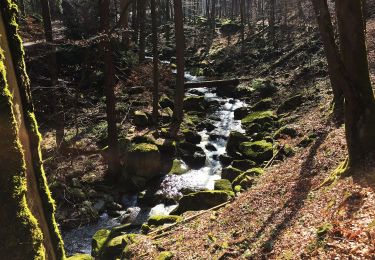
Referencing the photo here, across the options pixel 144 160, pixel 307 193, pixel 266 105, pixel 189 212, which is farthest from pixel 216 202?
pixel 266 105

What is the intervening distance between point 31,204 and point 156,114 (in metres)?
18.2

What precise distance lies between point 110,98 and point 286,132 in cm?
777

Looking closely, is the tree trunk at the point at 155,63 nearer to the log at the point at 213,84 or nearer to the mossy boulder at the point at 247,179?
the mossy boulder at the point at 247,179

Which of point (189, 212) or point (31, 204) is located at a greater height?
point (31, 204)

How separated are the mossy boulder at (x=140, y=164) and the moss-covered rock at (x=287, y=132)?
5.59m

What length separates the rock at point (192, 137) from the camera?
67.1 feet

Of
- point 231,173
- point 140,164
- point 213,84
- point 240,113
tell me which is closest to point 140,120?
point 140,164

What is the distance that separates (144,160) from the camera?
16750mm

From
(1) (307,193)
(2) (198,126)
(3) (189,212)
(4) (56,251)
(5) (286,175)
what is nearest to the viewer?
(4) (56,251)

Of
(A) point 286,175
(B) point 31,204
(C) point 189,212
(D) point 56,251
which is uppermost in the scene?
(B) point 31,204

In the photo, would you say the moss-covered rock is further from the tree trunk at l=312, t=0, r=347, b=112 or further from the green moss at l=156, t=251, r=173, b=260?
the green moss at l=156, t=251, r=173, b=260

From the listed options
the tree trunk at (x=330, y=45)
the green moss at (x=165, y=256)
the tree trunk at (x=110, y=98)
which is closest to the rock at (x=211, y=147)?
the tree trunk at (x=110, y=98)

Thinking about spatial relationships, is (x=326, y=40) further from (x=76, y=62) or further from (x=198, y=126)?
(x=76, y=62)

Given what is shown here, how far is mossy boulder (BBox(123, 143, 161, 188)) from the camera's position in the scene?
1641 centimetres
